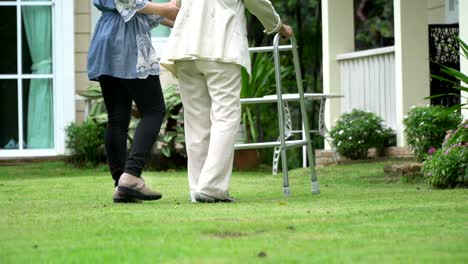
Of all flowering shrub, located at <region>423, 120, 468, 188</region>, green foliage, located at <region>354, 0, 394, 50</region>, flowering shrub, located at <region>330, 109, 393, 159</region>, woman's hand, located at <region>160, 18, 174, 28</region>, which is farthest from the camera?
green foliage, located at <region>354, 0, 394, 50</region>

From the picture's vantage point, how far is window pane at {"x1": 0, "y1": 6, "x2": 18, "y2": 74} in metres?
15.2

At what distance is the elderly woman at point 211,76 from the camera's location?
24.2ft

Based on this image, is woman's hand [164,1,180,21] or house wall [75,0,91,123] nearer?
woman's hand [164,1,180,21]

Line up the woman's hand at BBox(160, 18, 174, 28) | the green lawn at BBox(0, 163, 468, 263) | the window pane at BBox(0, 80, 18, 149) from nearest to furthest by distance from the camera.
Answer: the green lawn at BBox(0, 163, 468, 263)
the woman's hand at BBox(160, 18, 174, 28)
the window pane at BBox(0, 80, 18, 149)

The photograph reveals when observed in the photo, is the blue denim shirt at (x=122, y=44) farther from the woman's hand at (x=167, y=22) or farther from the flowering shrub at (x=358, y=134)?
the flowering shrub at (x=358, y=134)

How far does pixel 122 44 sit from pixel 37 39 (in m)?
7.88

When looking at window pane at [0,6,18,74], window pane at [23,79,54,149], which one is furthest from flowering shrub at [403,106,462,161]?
window pane at [0,6,18,74]

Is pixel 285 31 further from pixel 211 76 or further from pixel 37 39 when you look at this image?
pixel 37 39

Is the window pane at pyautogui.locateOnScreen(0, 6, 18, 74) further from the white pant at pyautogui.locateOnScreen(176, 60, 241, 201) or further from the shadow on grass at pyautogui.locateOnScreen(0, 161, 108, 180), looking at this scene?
the white pant at pyautogui.locateOnScreen(176, 60, 241, 201)

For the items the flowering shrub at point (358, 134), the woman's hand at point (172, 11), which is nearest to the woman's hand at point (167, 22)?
the woman's hand at point (172, 11)

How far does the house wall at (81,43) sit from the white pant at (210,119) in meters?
8.14

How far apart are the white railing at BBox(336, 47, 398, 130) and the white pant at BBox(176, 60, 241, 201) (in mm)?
5454

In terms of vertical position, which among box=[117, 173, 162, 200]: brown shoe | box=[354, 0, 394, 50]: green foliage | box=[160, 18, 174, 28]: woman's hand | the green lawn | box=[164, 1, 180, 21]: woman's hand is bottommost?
the green lawn

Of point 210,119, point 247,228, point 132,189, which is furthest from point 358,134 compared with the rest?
point 247,228
